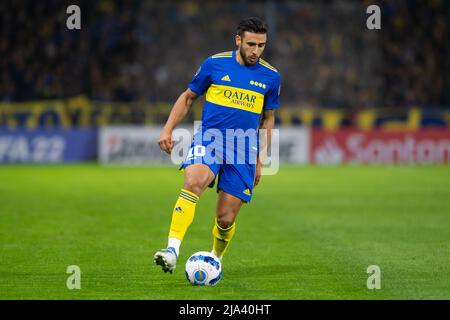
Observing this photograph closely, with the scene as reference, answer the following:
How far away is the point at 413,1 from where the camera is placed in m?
27.9

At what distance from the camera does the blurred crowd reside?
25047 millimetres

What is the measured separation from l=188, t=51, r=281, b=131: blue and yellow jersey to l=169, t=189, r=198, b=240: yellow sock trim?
676 millimetres

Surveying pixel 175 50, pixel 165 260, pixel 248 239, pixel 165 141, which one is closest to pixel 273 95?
pixel 165 141

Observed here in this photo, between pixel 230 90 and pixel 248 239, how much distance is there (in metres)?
2.90

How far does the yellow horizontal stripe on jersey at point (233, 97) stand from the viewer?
291 inches

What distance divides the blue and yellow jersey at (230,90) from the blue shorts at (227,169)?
0.80 feet

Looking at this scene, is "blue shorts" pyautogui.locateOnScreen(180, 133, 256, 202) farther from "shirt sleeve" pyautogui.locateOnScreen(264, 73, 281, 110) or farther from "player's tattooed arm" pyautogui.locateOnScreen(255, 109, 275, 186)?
"shirt sleeve" pyautogui.locateOnScreen(264, 73, 281, 110)

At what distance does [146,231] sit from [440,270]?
4.01 m

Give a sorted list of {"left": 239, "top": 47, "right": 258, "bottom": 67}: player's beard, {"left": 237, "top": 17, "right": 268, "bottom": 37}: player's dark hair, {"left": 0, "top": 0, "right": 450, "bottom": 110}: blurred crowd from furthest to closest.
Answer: {"left": 0, "top": 0, "right": 450, "bottom": 110}: blurred crowd
{"left": 239, "top": 47, "right": 258, "bottom": 67}: player's beard
{"left": 237, "top": 17, "right": 268, "bottom": 37}: player's dark hair

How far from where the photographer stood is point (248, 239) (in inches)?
390

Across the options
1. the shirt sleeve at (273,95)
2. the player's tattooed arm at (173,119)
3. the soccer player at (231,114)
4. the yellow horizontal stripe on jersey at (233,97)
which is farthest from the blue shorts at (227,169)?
the shirt sleeve at (273,95)

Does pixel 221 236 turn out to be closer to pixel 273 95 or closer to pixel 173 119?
pixel 173 119

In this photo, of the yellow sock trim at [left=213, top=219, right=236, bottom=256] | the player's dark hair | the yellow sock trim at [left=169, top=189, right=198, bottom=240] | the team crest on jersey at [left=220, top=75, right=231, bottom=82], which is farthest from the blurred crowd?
the yellow sock trim at [left=169, top=189, right=198, bottom=240]
